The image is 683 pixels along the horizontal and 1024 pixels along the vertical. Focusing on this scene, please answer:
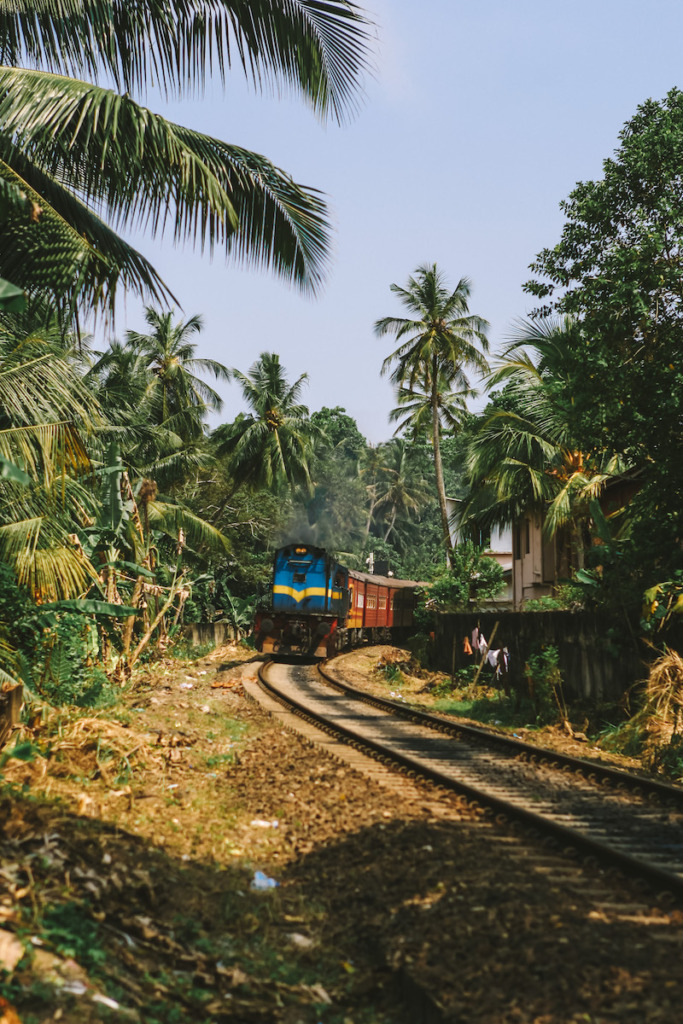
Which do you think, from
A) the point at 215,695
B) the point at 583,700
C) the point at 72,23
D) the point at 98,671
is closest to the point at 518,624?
the point at 583,700

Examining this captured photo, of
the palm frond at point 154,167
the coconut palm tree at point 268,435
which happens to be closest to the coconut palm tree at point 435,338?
the coconut palm tree at point 268,435

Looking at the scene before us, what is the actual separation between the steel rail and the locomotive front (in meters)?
9.95

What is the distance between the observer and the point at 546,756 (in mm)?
10672

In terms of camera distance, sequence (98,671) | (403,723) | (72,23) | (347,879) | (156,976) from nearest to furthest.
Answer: (156,976) → (347,879) → (72,23) → (98,671) → (403,723)

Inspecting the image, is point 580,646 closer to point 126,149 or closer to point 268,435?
point 126,149

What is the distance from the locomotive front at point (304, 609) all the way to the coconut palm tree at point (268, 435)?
12679 millimetres

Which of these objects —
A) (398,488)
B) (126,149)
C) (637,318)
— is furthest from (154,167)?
(398,488)

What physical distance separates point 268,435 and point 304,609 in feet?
51.1

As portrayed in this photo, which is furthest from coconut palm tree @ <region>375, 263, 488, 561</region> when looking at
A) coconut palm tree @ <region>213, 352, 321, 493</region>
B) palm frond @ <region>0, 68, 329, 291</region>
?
palm frond @ <region>0, 68, 329, 291</region>

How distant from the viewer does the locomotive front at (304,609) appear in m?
26.7

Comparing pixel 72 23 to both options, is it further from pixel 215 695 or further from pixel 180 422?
pixel 180 422

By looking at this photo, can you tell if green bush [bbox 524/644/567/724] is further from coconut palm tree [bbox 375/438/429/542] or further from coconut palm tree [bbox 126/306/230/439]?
coconut palm tree [bbox 375/438/429/542]

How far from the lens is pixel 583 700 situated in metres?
14.4

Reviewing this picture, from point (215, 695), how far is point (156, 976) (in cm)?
1207
